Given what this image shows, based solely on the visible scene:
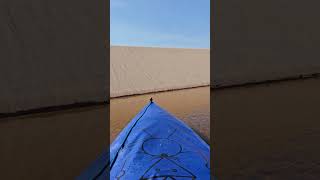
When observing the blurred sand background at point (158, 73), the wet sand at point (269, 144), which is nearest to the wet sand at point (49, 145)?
the wet sand at point (269, 144)

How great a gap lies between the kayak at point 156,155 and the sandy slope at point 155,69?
15724mm

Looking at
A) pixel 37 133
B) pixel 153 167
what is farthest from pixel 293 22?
pixel 153 167

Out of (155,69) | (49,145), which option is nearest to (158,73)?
(155,69)

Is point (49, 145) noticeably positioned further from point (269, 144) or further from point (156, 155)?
point (269, 144)

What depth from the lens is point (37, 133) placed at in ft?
29.2

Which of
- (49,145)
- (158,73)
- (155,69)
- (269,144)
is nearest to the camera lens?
(269,144)

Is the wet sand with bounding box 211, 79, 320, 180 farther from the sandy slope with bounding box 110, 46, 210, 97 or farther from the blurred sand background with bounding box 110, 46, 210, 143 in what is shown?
the sandy slope with bounding box 110, 46, 210, 97

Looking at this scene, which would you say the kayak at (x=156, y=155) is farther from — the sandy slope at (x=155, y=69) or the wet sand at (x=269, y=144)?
the sandy slope at (x=155, y=69)

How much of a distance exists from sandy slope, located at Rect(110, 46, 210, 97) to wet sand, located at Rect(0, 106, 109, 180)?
9.68 metres

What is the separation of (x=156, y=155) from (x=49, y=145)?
4.73 meters

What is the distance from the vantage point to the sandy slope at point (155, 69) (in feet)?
76.1

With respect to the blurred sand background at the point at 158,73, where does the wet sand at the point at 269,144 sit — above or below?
below

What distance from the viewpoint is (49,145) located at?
741 centimetres

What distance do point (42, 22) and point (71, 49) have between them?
2.30 m
